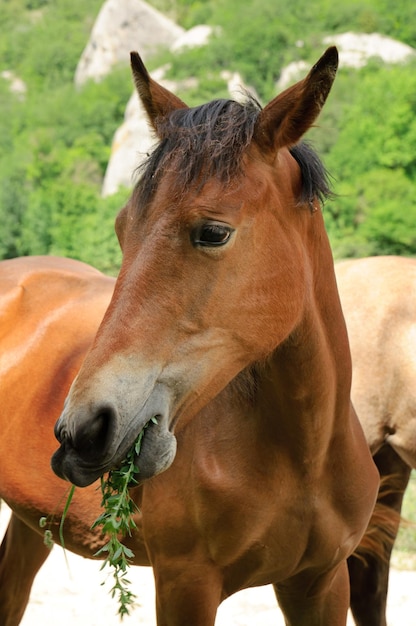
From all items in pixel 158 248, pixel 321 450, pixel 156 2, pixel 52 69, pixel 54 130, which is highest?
pixel 156 2

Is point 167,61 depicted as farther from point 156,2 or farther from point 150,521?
point 150,521

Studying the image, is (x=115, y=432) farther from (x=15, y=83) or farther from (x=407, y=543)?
(x=15, y=83)

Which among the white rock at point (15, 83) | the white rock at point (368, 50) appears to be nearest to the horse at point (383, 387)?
the white rock at point (368, 50)

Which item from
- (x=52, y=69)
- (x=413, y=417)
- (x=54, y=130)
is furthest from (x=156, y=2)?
(x=413, y=417)

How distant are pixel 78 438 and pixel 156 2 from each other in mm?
87931

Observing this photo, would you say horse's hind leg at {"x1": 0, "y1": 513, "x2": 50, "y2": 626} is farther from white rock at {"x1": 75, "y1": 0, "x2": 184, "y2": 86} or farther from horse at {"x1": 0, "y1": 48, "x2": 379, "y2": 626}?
white rock at {"x1": 75, "y1": 0, "x2": 184, "y2": 86}

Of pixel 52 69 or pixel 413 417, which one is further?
pixel 52 69

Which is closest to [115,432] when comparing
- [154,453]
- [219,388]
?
[154,453]

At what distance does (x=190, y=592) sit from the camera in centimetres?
249

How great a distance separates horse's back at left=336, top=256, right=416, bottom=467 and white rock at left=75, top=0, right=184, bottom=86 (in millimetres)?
55804

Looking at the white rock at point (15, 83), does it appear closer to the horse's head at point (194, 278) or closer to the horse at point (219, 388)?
the horse at point (219, 388)

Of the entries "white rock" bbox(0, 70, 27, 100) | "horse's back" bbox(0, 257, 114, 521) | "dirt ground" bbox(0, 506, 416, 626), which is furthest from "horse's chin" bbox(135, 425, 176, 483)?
"white rock" bbox(0, 70, 27, 100)

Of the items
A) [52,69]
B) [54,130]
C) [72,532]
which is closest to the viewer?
[72,532]

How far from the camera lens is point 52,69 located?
73.5 metres
